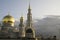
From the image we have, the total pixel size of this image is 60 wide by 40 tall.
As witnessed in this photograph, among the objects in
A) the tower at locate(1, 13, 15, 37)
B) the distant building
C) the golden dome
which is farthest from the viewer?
the golden dome

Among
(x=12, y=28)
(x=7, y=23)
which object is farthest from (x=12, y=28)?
(x=7, y=23)

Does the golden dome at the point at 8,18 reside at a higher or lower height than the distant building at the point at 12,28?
higher

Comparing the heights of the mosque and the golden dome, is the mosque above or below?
below

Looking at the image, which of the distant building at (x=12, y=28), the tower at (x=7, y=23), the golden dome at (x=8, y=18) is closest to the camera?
the distant building at (x=12, y=28)

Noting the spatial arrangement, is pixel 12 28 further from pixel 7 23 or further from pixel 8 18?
pixel 8 18

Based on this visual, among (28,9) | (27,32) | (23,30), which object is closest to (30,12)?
(28,9)

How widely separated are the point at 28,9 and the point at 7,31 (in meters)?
7.63

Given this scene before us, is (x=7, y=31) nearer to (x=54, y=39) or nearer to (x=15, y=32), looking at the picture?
(x=15, y=32)

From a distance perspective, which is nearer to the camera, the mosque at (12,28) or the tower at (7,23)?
the mosque at (12,28)

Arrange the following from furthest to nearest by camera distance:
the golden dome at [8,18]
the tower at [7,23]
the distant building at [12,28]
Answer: the golden dome at [8,18] < the tower at [7,23] < the distant building at [12,28]

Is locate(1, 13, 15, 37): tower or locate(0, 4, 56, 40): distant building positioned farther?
locate(1, 13, 15, 37): tower

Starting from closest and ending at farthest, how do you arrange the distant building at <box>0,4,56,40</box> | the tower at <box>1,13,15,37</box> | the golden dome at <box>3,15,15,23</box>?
the distant building at <box>0,4,56,40</box> < the tower at <box>1,13,15,37</box> < the golden dome at <box>3,15,15,23</box>

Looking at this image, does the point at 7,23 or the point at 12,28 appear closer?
the point at 12,28

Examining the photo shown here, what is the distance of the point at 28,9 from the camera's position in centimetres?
4516
